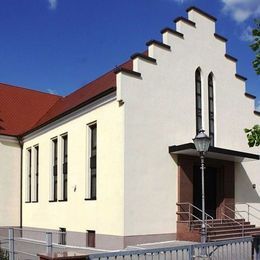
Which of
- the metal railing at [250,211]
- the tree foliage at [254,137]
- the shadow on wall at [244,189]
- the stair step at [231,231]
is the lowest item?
the stair step at [231,231]

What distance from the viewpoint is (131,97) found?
707 inches

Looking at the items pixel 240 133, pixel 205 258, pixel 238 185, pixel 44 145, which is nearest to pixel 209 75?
pixel 240 133

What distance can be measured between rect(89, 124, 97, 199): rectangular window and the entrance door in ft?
14.4

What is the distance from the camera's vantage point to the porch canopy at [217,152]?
59.9 ft

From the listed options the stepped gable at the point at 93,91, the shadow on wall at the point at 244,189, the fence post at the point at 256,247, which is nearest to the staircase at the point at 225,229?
the shadow on wall at the point at 244,189

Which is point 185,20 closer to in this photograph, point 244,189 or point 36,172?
point 244,189

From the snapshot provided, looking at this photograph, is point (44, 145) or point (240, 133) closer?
point (240, 133)

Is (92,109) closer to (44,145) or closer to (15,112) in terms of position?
(44,145)

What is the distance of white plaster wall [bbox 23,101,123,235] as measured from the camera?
1797 cm

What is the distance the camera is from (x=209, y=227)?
59.1ft

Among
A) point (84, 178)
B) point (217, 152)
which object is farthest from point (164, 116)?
point (84, 178)

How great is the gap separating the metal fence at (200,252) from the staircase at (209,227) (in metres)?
6.46

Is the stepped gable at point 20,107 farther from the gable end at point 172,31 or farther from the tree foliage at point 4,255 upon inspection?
the tree foliage at point 4,255

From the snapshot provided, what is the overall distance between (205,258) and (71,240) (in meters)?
12.1
